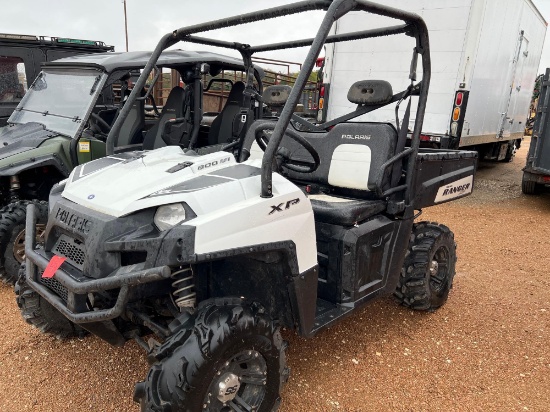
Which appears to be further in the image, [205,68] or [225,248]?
[205,68]

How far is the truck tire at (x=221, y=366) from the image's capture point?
1.79 metres

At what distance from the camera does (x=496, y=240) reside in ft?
18.2

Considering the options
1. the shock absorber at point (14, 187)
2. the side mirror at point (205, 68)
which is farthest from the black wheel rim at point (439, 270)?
the shock absorber at point (14, 187)

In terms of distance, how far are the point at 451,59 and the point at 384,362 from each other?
489cm

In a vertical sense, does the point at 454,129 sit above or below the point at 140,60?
below

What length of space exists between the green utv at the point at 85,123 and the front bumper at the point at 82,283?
1431 mm

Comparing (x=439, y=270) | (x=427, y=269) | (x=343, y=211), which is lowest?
(x=439, y=270)

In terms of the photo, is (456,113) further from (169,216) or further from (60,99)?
(169,216)

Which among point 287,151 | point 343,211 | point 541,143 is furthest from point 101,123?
point 541,143

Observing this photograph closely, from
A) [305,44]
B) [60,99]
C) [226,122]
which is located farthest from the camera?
[226,122]

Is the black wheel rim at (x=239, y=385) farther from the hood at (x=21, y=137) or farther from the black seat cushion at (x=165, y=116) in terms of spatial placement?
the black seat cushion at (x=165, y=116)

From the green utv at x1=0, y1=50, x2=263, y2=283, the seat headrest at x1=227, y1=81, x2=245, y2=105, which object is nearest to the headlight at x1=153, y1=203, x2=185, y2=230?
the green utv at x1=0, y1=50, x2=263, y2=283

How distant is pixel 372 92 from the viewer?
2.73 metres

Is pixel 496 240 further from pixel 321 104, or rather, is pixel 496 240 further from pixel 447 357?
pixel 321 104
